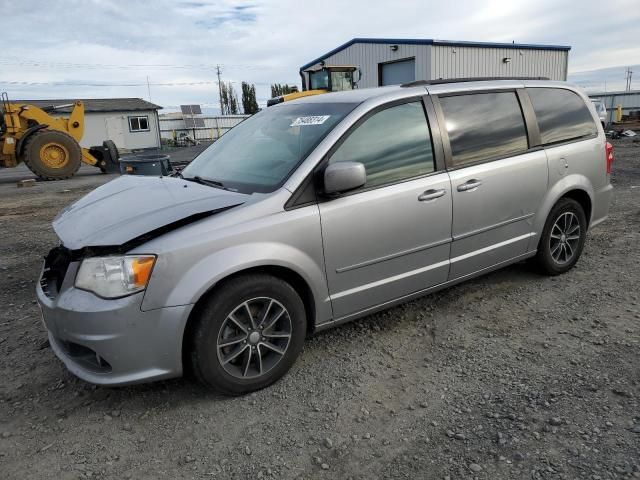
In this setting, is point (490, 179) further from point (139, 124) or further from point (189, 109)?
point (189, 109)

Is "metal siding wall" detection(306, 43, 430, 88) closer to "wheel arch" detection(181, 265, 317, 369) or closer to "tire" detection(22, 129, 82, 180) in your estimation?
"tire" detection(22, 129, 82, 180)

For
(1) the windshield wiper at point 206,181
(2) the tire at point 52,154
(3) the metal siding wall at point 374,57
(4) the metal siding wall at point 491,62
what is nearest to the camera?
(1) the windshield wiper at point 206,181

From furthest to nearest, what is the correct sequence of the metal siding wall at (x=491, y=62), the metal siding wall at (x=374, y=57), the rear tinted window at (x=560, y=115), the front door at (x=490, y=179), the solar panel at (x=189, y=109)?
the solar panel at (x=189, y=109) < the metal siding wall at (x=491, y=62) < the metal siding wall at (x=374, y=57) < the rear tinted window at (x=560, y=115) < the front door at (x=490, y=179)

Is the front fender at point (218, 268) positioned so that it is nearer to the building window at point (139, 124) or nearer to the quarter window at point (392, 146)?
the quarter window at point (392, 146)

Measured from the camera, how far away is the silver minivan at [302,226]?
8.30 ft

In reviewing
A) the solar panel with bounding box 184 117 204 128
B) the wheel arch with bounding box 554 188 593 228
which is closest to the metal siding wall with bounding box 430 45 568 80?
the wheel arch with bounding box 554 188 593 228

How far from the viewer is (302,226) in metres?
2.85

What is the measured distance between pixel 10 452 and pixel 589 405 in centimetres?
297

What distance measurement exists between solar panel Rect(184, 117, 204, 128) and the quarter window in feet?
142

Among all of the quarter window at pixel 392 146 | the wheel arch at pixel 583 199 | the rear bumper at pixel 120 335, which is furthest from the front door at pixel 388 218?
the wheel arch at pixel 583 199

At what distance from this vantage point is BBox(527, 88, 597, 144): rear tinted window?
13.5 ft

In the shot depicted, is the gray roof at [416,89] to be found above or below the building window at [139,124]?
below

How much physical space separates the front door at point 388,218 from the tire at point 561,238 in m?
1.24

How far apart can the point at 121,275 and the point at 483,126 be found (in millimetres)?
2780
